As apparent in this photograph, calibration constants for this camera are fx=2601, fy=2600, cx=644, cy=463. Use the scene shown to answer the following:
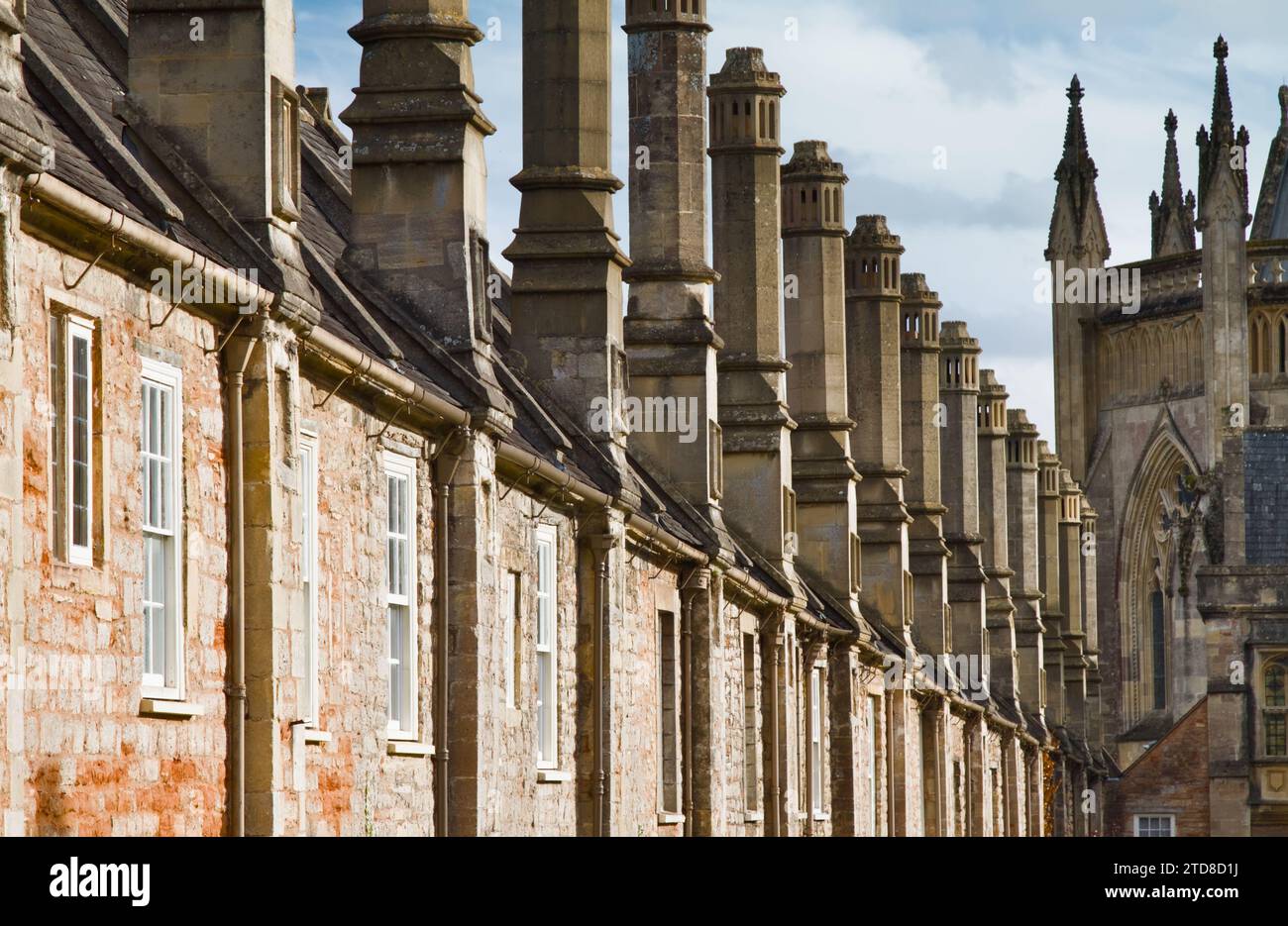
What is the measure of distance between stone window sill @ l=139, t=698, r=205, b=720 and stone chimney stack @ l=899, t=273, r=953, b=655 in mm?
33330

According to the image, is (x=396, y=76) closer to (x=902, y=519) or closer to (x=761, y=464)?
(x=761, y=464)

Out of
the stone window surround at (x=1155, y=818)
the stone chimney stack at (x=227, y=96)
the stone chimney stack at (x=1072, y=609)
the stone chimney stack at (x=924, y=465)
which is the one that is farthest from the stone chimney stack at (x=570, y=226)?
the stone chimney stack at (x=1072, y=609)

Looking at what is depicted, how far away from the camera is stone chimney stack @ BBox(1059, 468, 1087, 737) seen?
225 feet

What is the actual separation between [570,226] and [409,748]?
7.56m

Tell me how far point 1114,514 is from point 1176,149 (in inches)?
562

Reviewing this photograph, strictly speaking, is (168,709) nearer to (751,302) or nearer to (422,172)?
(422,172)

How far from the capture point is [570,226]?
887 inches

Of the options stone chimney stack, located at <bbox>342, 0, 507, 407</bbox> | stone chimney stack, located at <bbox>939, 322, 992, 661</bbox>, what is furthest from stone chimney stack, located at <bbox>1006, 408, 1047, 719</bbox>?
stone chimney stack, located at <bbox>342, 0, 507, 407</bbox>

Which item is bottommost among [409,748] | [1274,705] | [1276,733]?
[1276,733]

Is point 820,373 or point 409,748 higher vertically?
point 820,373

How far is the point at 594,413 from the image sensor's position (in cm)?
2239

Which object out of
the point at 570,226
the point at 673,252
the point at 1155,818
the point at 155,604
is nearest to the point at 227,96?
the point at 155,604

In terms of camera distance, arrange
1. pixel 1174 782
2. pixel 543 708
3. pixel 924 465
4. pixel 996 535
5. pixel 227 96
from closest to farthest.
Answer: pixel 227 96 < pixel 543 708 < pixel 924 465 < pixel 996 535 < pixel 1174 782

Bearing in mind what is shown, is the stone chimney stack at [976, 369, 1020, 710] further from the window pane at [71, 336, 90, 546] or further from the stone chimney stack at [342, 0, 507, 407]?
the window pane at [71, 336, 90, 546]
